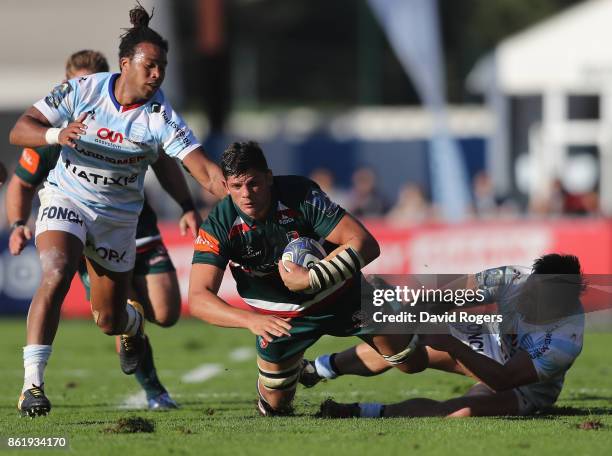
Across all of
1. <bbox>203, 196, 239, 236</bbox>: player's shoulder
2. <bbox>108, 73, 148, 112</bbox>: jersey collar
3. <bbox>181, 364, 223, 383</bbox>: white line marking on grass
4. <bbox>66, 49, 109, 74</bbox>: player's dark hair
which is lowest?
<bbox>181, 364, 223, 383</bbox>: white line marking on grass

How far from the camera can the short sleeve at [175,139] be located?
7938 millimetres

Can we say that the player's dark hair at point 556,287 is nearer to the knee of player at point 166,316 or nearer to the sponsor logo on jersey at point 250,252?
the sponsor logo on jersey at point 250,252

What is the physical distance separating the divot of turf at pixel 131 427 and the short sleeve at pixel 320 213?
5.11 feet

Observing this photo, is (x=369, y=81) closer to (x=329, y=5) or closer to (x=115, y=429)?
(x=329, y=5)

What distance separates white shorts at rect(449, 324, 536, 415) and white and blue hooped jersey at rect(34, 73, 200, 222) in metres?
2.14

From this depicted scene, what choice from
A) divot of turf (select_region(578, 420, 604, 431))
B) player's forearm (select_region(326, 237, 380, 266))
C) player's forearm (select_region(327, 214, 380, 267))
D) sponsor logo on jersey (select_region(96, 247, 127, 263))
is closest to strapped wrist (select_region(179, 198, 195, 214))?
sponsor logo on jersey (select_region(96, 247, 127, 263))

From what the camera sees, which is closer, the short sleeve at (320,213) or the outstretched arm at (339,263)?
the outstretched arm at (339,263)

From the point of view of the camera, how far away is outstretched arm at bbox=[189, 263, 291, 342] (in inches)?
267

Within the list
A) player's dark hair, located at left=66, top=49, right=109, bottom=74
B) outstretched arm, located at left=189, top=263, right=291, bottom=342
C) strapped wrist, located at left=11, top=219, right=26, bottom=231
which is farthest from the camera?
player's dark hair, located at left=66, top=49, right=109, bottom=74

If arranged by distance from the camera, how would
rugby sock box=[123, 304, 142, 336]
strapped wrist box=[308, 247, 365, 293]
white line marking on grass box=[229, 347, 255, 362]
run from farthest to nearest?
1. white line marking on grass box=[229, 347, 255, 362]
2. rugby sock box=[123, 304, 142, 336]
3. strapped wrist box=[308, 247, 365, 293]

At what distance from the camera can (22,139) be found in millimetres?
7719

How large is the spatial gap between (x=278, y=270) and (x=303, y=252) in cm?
38

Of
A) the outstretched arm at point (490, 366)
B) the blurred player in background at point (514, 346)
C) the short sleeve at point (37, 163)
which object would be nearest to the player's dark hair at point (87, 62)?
the short sleeve at point (37, 163)

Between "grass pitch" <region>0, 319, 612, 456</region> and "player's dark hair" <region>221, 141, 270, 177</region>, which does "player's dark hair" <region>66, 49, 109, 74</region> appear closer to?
"player's dark hair" <region>221, 141, 270, 177</region>
